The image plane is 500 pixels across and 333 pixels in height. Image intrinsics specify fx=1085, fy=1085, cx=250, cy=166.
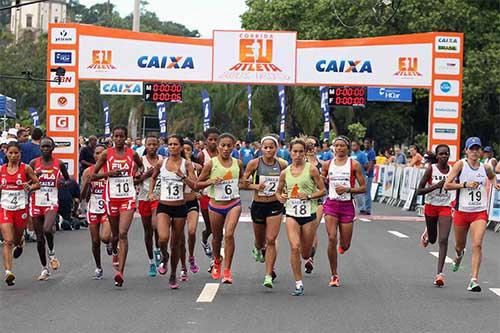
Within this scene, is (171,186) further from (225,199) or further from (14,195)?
(14,195)

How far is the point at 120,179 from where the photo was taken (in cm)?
1367

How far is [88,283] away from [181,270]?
1306 mm

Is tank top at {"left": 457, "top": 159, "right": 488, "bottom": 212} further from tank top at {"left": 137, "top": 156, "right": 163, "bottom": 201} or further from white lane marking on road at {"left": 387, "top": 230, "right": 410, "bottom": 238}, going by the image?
white lane marking on road at {"left": 387, "top": 230, "right": 410, "bottom": 238}

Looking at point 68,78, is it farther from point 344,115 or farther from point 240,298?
point 344,115

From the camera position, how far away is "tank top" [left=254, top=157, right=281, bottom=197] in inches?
518

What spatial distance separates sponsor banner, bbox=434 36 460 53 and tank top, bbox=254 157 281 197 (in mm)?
17615

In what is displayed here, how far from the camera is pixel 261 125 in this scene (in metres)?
60.8

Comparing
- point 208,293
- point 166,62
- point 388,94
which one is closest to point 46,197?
point 208,293

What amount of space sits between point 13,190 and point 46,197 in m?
0.59

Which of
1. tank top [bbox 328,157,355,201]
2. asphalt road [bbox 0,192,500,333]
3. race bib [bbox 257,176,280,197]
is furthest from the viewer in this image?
tank top [bbox 328,157,355,201]

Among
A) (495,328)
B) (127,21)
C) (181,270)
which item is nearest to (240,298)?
(181,270)

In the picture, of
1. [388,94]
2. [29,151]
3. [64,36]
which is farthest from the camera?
[388,94]

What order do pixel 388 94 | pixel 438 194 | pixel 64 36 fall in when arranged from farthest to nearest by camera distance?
pixel 388 94 < pixel 64 36 < pixel 438 194

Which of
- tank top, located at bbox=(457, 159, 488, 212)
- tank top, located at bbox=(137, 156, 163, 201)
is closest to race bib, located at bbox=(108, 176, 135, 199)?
tank top, located at bbox=(137, 156, 163, 201)
